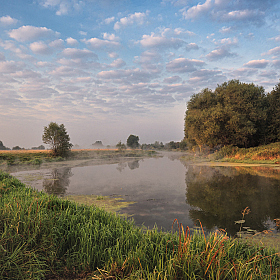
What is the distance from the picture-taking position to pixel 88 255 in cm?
330

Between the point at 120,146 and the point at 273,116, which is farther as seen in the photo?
the point at 120,146

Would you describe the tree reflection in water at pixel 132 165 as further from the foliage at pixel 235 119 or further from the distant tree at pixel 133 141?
the distant tree at pixel 133 141

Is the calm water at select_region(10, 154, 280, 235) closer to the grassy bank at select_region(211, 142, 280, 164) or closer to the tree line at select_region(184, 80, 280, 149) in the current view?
the grassy bank at select_region(211, 142, 280, 164)

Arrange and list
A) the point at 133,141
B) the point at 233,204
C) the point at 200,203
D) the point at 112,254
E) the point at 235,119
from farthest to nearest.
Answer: the point at 133,141
the point at 235,119
the point at 200,203
the point at 233,204
the point at 112,254

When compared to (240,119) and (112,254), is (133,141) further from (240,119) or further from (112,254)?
(112,254)

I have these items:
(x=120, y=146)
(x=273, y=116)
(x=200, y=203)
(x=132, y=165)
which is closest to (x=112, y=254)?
(x=200, y=203)

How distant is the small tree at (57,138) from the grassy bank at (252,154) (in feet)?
73.0

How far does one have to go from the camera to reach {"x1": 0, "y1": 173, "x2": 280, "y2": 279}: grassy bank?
2693mm

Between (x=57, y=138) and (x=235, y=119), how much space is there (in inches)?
982

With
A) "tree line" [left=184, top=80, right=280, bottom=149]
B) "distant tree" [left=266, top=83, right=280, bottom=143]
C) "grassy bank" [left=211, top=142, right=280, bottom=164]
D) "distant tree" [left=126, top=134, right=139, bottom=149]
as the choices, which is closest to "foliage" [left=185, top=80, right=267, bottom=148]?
"tree line" [left=184, top=80, right=280, bottom=149]

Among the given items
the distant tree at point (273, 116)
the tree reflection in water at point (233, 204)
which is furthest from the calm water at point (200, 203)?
the distant tree at point (273, 116)

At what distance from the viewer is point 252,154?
2236cm

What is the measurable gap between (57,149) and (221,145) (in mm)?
24662

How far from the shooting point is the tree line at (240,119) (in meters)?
24.8
